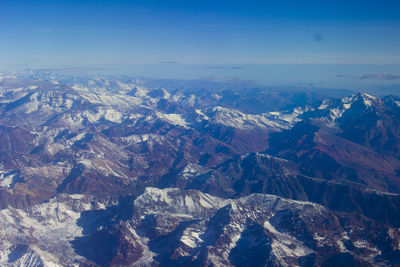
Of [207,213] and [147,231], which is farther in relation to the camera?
[207,213]

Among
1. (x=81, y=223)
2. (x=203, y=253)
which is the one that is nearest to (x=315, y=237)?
(x=203, y=253)

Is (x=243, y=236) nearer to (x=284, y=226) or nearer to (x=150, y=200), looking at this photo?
(x=284, y=226)

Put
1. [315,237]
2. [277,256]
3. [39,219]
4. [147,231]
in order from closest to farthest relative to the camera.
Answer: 1. [277,256]
2. [315,237]
3. [147,231]
4. [39,219]

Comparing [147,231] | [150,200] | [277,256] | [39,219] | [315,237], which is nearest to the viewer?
[277,256]

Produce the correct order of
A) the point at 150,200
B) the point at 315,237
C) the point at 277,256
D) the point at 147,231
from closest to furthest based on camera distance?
1. the point at 277,256
2. the point at 315,237
3. the point at 147,231
4. the point at 150,200

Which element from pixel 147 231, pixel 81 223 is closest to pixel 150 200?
pixel 147 231

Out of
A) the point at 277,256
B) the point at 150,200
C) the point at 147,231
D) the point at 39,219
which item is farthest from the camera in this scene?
the point at 150,200

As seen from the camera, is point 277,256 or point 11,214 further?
point 11,214

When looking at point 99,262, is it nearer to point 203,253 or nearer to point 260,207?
point 203,253

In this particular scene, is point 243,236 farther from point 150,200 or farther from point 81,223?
point 81,223
